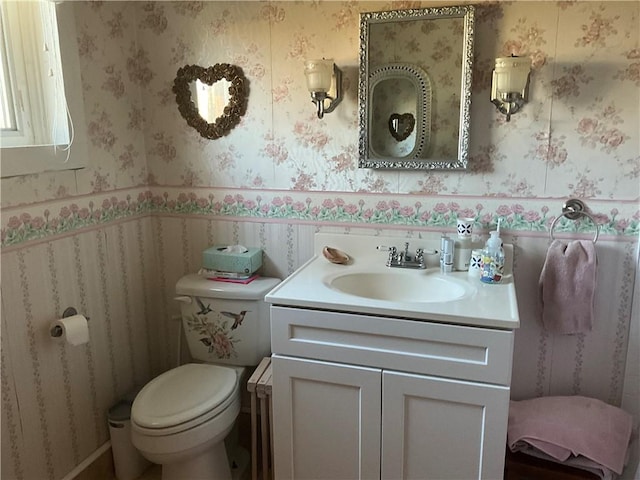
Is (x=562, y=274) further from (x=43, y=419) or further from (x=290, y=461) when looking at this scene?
(x=43, y=419)

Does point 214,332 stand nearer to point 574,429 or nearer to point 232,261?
point 232,261

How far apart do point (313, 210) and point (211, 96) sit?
2.00ft

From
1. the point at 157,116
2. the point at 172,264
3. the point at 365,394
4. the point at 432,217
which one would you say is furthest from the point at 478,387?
the point at 157,116

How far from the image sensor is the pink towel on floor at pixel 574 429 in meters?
1.56

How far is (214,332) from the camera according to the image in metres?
2.04

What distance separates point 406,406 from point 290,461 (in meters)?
0.45

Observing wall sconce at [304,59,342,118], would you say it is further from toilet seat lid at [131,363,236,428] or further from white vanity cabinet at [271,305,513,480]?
toilet seat lid at [131,363,236,428]

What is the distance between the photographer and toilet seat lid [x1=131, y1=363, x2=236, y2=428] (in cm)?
169

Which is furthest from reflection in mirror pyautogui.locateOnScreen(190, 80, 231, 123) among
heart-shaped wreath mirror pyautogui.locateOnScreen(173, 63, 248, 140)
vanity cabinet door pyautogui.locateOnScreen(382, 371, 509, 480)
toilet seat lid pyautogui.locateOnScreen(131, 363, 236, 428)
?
vanity cabinet door pyautogui.locateOnScreen(382, 371, 509, 480)

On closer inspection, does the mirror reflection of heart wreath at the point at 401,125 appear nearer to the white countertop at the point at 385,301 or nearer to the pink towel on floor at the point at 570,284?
the white countertop at the point at 385,301

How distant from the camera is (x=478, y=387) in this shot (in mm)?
1412

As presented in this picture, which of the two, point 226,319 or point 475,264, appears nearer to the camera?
point 475,264

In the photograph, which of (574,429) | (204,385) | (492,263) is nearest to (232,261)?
(204,385)

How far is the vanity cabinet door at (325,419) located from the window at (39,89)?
0.99m
